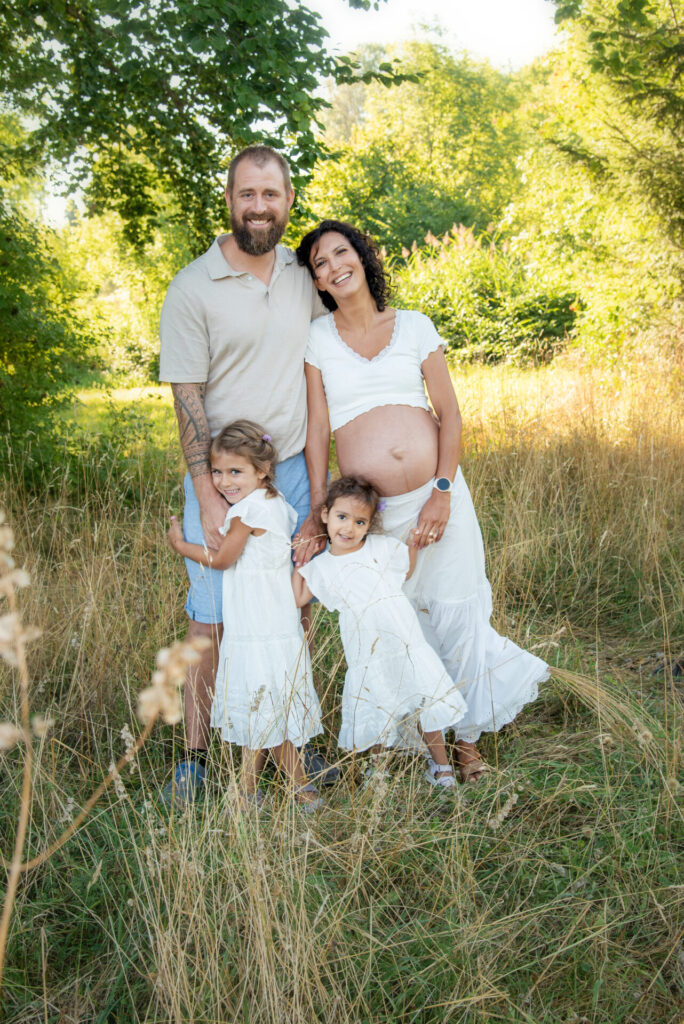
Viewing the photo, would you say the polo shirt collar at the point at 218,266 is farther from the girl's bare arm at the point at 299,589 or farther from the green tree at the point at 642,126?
the green tree at the point at 642,126

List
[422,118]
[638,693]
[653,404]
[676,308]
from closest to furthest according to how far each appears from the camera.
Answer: [638,693] → [653,404] → [676,308] → [422,118]

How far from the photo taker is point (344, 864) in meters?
2.17

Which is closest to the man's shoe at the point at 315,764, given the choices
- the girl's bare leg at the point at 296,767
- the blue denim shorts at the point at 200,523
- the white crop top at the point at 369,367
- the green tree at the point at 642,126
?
the girl's bare leg at the point at 296,767

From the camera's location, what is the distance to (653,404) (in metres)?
5.58

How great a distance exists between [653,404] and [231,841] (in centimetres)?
477

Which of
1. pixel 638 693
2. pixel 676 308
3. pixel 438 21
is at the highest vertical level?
pixel 438 21

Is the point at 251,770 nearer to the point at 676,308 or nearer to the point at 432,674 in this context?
the point at 432,674

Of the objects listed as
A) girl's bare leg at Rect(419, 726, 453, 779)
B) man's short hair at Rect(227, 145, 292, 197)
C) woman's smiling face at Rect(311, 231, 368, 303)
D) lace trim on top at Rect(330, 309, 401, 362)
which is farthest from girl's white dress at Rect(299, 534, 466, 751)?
man's short hair at Rect(227, 145, 292, 197)

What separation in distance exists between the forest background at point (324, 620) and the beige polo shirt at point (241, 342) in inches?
42.5

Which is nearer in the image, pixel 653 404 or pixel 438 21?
pixel 653 404

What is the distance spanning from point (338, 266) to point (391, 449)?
726 millimetres

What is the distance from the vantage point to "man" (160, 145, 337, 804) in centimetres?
278

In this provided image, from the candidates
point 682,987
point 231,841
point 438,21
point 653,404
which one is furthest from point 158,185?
point 438,21

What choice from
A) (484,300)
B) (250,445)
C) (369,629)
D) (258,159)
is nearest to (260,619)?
(369,629)
